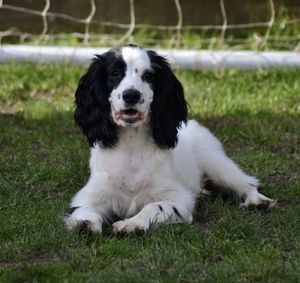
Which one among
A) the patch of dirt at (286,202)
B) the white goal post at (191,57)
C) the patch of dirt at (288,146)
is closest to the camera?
the patch of dirt at (286,202)

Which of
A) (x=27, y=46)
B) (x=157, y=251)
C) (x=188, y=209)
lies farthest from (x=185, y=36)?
(x=157, y=251)

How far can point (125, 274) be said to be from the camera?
427cm

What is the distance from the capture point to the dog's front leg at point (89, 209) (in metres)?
4.95

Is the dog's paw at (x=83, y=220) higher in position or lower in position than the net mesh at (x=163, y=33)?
higher

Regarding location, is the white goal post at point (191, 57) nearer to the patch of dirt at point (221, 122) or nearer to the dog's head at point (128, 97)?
the patch of dirt at point (221, 122)

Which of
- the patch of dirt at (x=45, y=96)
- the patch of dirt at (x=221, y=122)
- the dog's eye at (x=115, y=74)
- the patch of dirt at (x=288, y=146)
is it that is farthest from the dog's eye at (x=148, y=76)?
the patch of dirt at (x=45, y=96)

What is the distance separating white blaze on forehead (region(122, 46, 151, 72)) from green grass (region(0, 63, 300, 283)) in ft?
2.97

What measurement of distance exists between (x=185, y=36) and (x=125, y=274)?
5.61 m

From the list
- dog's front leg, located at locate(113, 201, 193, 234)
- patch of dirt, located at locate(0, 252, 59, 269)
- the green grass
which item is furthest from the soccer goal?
patch of dirt, located at locate(0, 252, 59, 269)

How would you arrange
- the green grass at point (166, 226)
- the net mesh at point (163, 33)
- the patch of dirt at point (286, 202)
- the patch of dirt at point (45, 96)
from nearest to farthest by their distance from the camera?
the green grass at point (166, 226) < the patch of dirt at point (286, 202) < the patch of dirt at point (45, 96) < the net mesh at point (163, 33)

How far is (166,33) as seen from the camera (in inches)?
395

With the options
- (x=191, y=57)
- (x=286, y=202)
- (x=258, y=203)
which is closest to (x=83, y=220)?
Answer: (x=258, y=203)

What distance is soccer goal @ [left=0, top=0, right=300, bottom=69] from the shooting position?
8852 mm

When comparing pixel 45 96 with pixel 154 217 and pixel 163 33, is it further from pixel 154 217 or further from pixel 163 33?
pixel 154 217
